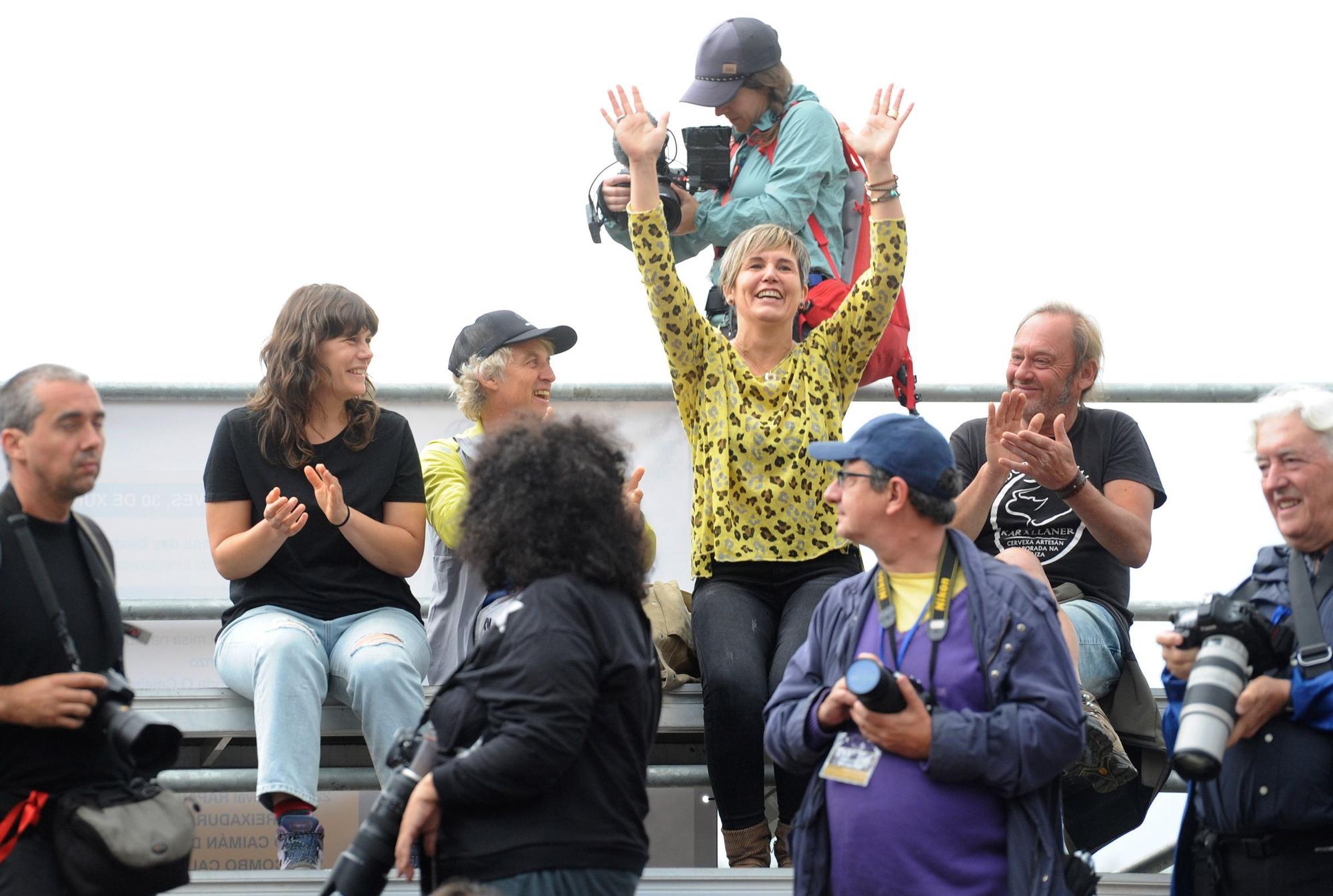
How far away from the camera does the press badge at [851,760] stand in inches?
121

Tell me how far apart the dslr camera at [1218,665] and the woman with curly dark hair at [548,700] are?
3.40 ft

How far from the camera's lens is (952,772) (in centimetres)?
296

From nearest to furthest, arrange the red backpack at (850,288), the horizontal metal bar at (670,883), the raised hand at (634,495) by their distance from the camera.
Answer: the raised hand at (634,495), the horizontal metal bar at (670,883), the red backpack at (850,288)

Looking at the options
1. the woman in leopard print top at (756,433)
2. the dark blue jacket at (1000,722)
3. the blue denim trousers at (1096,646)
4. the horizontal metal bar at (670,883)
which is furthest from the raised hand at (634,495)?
the blue denim trousers at (1096,646)

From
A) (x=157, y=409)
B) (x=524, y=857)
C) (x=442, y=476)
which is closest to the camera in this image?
(x=524, y=857)

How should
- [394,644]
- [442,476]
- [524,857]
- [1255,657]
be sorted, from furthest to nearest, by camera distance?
[442,476] < [394,644] < [1255,657] < [524,857]

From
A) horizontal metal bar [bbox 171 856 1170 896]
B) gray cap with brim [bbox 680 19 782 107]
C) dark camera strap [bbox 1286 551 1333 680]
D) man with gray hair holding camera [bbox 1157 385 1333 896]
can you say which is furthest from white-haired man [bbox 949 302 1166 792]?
gray cap with brim [bbox 680 19 782 107]

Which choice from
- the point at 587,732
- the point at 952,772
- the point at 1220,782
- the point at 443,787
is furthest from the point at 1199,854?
the point at 443,787

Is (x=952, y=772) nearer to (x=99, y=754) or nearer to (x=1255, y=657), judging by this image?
(x=1255, y=657)

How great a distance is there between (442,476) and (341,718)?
0.75 metres

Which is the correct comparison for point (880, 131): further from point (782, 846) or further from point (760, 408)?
point (782, 846)

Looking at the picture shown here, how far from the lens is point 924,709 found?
9.75 feet

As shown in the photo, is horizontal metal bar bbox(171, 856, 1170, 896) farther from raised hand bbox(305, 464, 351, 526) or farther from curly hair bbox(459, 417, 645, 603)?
curly hair bbox(459, 417, 645, 603)

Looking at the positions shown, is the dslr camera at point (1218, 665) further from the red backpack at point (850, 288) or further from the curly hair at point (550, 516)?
the red backpack at point (850, 288)
